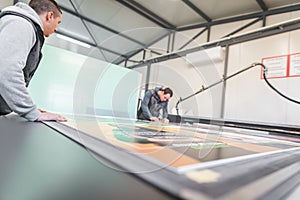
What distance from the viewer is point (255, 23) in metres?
3.36

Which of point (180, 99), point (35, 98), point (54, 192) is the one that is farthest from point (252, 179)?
point (35, 98)

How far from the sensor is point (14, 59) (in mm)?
737

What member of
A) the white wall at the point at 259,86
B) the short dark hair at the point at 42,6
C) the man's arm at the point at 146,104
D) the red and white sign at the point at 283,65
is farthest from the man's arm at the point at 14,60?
the red and white sign at the point at 283,65

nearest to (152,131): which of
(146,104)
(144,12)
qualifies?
(146,104)

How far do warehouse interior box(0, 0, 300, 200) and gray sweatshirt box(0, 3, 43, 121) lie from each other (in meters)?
0.09

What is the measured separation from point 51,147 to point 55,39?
4.55 m

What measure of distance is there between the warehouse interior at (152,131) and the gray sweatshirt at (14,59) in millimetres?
94

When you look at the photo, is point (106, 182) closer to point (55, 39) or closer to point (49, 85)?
point (49, 85)

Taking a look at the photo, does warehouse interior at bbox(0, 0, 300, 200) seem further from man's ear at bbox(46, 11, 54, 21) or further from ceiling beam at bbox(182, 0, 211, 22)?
ceiling beam at bbox(182, 0, 211, 22)

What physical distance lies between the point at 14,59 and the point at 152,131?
0.61m

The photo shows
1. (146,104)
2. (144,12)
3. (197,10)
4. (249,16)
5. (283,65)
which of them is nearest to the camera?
(146,104)

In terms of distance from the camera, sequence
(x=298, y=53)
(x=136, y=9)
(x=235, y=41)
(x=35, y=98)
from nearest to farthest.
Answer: (x=35, y=98)
(x=298, y=53)
(x=235, y=41)
(x=136, y=9)

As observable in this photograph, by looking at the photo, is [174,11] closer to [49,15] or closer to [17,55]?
[49,15]

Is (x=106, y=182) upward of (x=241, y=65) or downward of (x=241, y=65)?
downward
